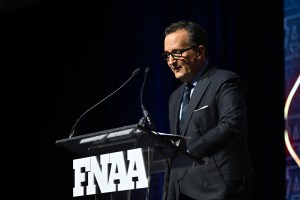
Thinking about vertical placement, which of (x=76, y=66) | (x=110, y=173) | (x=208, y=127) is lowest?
(x=110, y=173)

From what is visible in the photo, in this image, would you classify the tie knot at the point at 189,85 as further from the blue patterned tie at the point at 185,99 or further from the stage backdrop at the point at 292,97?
the stage backdrop at the point at 292,97

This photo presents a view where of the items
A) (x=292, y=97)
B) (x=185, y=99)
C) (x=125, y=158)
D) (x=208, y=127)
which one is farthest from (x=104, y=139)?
(x=292, y=97)

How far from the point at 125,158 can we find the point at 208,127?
0.54 meters

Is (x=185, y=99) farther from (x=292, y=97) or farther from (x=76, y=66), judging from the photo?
(x=76, y=66)

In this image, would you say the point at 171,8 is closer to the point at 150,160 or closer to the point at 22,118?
the point at 22,118

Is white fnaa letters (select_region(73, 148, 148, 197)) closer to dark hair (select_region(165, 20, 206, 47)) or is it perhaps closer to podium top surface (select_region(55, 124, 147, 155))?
podium top surface (select_region(55, 124, 147, 155))

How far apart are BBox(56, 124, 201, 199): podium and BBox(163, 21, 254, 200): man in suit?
0.64 feet

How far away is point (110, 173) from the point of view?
2.32m

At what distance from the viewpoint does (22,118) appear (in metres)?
5.23

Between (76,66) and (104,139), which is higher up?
(76,66)

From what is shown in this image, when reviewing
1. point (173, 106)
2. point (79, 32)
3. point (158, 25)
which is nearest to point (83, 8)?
point (79, 32)

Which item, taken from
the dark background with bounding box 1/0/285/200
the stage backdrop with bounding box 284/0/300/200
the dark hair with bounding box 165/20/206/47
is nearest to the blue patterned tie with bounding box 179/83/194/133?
the dark hair with bounding box 165/20/206/47

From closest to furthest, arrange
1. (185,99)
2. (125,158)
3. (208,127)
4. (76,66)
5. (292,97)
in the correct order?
(125,158)
(208,127)
(185,99)
(292,97)
(76,66)

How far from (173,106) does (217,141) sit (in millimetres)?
512
